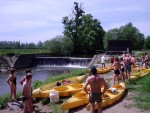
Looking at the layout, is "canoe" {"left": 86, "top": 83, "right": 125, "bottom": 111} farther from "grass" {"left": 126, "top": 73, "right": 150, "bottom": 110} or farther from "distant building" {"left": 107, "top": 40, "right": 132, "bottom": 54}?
"distant building" {"left": 107, "top": 40, "right": 132, "bottom": 54}

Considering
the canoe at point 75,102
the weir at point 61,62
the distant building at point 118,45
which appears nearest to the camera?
the canoe at point 75,102

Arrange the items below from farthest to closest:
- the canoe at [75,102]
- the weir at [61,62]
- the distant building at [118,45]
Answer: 1. the weir at [61,62]
2. the distant building at [118,45]
3. the canoe at [75,102]

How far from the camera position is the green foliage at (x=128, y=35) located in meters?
78.8

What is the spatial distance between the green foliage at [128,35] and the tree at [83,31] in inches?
361

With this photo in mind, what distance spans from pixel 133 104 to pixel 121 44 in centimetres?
3690

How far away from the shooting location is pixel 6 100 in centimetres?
1375

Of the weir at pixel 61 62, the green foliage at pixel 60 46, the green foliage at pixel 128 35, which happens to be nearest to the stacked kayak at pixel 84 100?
the weir at pixel 61 62

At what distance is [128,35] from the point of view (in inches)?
3127

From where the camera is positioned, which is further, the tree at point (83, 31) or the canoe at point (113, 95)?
the tree at point (83, 31)

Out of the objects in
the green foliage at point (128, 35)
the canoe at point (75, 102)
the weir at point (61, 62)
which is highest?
the green foliage at point (128, 35)

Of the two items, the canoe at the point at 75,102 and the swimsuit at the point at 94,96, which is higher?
the swimsuit at the point at 94,96

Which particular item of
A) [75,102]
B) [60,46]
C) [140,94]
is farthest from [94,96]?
[60,46]

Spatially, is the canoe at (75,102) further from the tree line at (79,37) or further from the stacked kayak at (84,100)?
the tree line at (79,37)

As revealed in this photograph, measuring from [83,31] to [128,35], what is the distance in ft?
59.1
